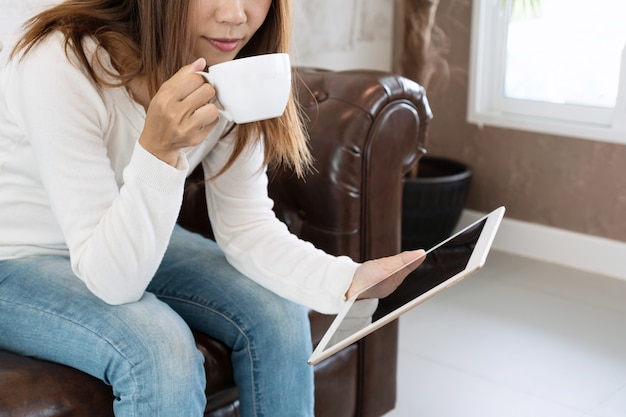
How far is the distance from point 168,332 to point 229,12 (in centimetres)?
45

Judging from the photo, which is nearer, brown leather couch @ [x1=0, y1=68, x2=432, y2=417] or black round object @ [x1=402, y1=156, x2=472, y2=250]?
brown leather couch @ [x1=0, y1=68, x2=432, y2=417]

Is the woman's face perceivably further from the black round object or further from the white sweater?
the black round object

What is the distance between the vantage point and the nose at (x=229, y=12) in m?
1.14

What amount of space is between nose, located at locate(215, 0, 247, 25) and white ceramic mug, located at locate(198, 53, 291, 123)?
166 mm

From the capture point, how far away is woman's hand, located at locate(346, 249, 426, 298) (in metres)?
1.12

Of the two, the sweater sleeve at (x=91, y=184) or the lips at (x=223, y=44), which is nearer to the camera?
the sweater sleeve at (x=91, y=184)

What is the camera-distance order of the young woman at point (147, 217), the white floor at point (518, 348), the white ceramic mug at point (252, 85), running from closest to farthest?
1. the white ceramic mug at point (252, 85)
2. the young woman at point (147, 217)
3. the white floor at point (518, 348)

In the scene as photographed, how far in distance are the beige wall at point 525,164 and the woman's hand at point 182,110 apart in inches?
77.4

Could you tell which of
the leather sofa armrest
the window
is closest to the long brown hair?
the leather sofa armrest

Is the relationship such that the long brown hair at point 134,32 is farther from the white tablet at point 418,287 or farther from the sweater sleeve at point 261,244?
the white tablet at point 418,287

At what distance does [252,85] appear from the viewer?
3.17 feet

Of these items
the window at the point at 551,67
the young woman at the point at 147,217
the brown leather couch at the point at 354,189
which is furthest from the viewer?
the window at the point at 551,67

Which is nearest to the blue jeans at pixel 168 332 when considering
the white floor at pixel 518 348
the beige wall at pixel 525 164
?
the white floor at pixel 518 348

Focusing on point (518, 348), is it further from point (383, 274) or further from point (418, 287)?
point (418, 287)
